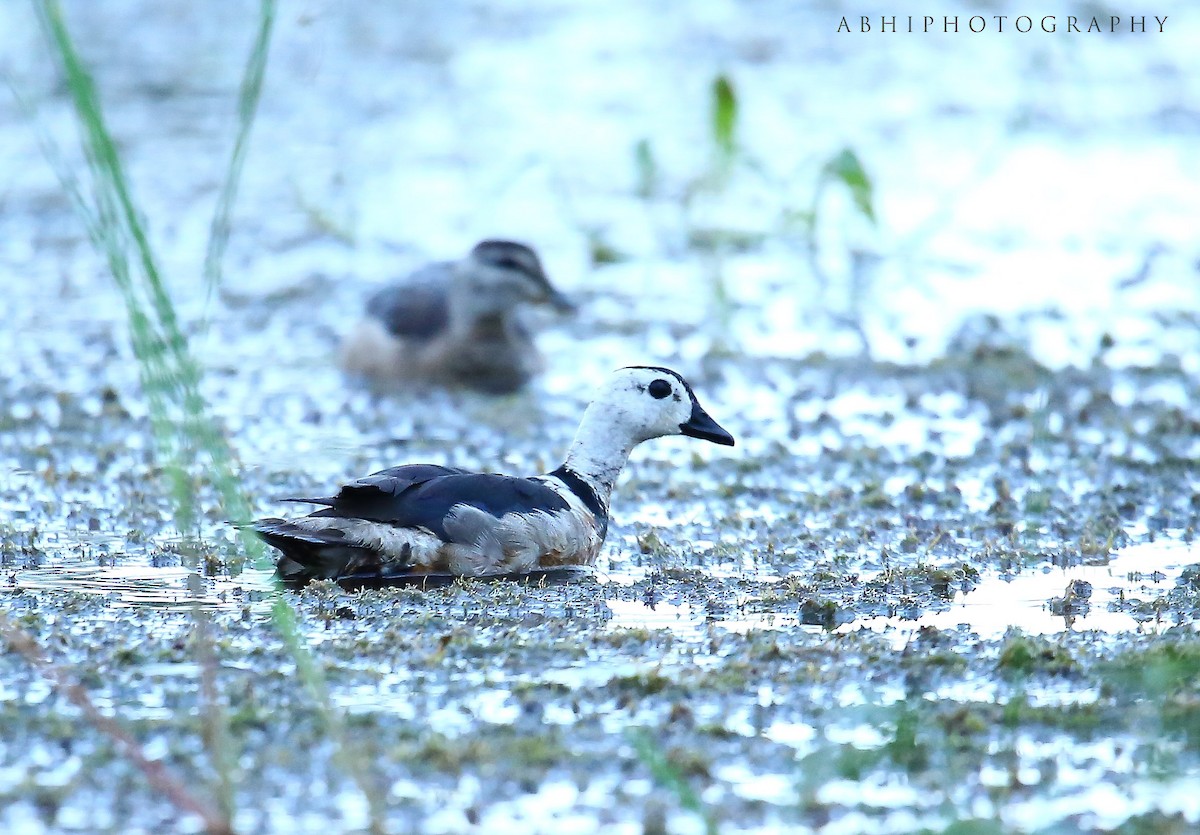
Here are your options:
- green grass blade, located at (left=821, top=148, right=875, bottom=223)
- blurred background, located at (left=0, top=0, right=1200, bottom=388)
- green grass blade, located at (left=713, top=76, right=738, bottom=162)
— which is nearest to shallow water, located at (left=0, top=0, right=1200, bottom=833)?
blurred background, located at (left=0, top=0, right=1200, bottom=388)

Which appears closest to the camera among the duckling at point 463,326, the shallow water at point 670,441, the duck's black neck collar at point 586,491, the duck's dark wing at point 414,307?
the shallow water at point 670,441

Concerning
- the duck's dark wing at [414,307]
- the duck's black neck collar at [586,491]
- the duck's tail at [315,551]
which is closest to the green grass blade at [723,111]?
the duck's dark wing at [414,307]

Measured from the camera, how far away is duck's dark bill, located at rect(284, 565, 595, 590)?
6.58 metres

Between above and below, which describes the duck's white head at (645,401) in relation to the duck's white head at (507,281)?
below

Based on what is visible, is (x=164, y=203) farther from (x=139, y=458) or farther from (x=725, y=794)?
(x=725, y=794)

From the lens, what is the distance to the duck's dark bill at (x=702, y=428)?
7676mm

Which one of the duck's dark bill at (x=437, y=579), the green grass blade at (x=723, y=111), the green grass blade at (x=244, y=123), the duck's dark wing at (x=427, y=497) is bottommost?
the duck's dark bill at (x=437, y=579)

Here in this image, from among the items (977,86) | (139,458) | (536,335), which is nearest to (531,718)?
(139,458)

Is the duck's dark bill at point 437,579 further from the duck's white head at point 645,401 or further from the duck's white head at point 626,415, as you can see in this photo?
the duck's white head at point 645,401

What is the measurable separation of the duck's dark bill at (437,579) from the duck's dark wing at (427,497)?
0.54ft

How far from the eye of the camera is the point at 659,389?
7.61 metres

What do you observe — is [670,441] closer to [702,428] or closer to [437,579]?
[702,428]

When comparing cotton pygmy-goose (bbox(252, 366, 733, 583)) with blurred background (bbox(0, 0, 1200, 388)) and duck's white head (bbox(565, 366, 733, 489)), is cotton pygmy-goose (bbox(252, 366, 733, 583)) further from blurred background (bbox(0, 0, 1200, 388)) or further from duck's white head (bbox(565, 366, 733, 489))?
blurred background (bbox(0, 0, 1200, 388))

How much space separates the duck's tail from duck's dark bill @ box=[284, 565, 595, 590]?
0.04 metres
